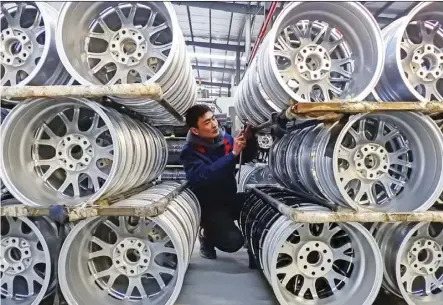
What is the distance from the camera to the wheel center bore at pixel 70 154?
245 cm

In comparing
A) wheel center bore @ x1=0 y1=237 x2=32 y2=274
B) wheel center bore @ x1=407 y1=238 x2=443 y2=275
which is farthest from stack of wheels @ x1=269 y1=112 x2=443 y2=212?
wheel center bore @ x1=0 y1=237 x2=32 y2=274

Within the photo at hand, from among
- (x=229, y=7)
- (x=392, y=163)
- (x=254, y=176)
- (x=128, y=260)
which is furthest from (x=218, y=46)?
(x=128, y=260)

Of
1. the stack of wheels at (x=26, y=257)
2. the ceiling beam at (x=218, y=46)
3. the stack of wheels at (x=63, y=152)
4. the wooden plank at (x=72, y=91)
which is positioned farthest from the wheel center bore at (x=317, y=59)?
the ceiling beam at (x=218, y=46)

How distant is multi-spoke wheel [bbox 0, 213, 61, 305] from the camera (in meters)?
2.48

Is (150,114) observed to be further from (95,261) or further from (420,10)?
(420,10)

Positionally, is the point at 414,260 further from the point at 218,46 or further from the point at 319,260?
the point at 218,46

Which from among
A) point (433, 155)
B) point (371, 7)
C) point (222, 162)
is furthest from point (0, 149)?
point (371, 7)

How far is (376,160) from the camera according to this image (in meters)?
2.49

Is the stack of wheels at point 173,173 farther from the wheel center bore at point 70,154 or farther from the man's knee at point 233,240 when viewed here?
the wheel center bore at point 70,154

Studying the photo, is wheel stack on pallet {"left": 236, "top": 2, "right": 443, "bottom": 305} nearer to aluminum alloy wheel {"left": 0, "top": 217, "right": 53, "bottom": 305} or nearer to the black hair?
the black hair

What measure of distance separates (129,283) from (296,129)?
5.37 feet

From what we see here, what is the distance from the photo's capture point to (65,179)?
8.43 feet

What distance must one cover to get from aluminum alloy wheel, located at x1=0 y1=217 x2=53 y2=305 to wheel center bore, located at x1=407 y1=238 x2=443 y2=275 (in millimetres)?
2090

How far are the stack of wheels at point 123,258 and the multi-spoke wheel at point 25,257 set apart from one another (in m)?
0.12
